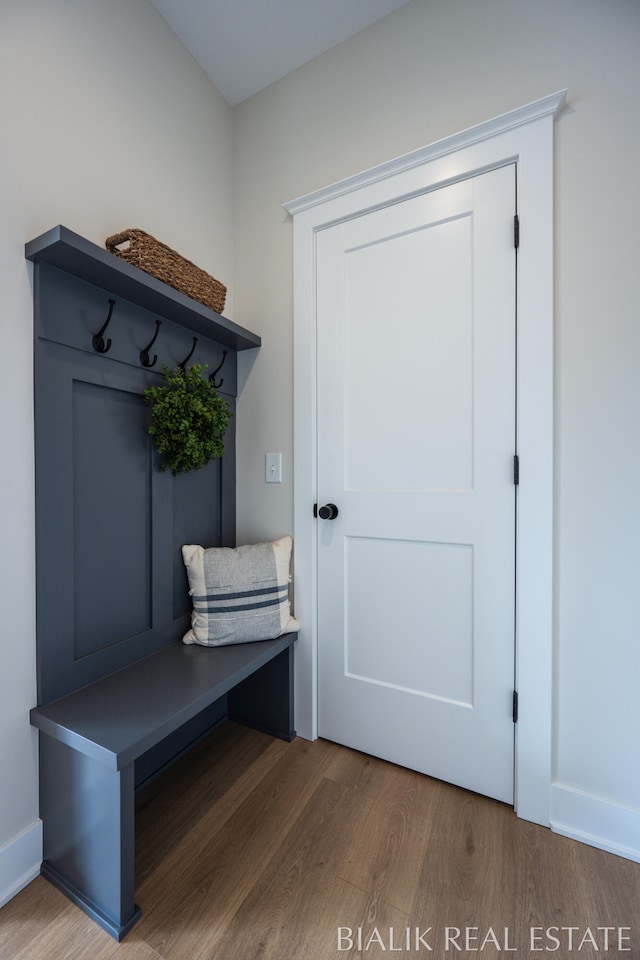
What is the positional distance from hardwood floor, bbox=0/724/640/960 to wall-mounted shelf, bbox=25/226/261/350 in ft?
5.35

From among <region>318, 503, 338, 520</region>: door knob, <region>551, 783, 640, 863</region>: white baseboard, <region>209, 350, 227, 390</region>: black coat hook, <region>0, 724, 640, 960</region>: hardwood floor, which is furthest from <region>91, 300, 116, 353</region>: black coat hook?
<region>551, 783, 640, 863</region>: white baseboard

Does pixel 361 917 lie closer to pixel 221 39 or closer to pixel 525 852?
pixel 525 852

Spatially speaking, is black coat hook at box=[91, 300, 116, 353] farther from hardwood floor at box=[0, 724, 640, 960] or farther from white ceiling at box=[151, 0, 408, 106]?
hardwood floor at box=[0, 724, 640, 960]

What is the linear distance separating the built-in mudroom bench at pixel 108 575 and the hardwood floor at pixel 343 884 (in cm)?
10

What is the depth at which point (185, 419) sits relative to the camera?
136cm

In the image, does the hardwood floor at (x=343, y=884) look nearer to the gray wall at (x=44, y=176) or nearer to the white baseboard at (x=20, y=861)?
the white baseboard at (x=20, y=861)

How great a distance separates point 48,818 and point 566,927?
132 centimetres

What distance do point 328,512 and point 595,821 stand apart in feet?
3.98

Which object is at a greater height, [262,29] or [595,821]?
[262,29]

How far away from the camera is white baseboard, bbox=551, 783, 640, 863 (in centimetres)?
116

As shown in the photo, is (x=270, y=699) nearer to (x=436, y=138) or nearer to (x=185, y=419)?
(x=185, y=419)

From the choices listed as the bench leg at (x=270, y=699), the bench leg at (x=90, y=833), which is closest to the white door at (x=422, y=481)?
the bench leg at (x=270, y=699)

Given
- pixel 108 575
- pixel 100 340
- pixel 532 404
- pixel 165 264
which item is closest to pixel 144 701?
pixel 108 575

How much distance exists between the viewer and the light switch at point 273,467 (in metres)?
1.73
